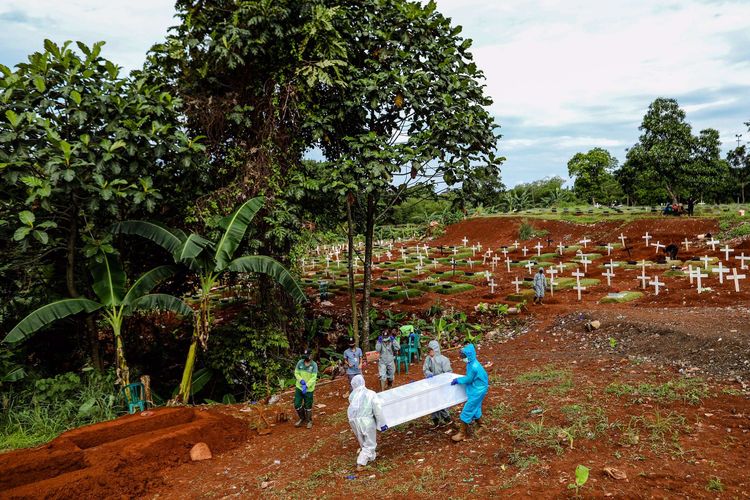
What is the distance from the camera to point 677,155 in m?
35.7

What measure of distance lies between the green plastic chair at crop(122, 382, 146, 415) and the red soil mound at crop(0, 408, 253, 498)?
113 cm

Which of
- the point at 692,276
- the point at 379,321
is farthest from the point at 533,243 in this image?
the point at 379,321

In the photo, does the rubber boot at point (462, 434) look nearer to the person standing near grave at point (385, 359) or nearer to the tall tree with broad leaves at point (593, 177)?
the person standing near grave at point (385, 359)

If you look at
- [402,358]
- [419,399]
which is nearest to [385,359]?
[402,358]

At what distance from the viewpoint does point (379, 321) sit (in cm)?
1753

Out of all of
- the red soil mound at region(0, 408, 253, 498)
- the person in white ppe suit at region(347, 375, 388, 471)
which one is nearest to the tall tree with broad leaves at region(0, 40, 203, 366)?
the red soil mound at region(0, 408, 253, 498)

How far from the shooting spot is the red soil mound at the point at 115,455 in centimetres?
652

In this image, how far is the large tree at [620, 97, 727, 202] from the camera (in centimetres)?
3541

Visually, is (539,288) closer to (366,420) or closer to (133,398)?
(366,420)

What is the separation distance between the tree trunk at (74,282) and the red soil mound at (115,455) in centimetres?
325

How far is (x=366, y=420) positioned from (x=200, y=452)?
10.7 feet

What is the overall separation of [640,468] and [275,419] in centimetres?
689

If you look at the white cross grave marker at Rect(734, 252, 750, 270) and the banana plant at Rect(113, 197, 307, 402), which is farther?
the white cross grave marker at Rect(734, 252, 750, 270)

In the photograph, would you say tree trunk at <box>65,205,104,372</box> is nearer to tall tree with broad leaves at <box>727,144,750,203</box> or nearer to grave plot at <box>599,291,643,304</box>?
grave plot at <box>599,291,643,304</box>
